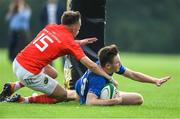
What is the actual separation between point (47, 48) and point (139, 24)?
44432 millimetres

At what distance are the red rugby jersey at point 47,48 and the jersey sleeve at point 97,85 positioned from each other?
519 mm

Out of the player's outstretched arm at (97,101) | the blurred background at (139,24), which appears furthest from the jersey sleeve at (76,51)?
the blurred background at (139,24)

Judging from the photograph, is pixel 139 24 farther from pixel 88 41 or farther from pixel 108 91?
pixel 108 91

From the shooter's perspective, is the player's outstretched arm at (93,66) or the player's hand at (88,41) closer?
the player's outstretched arm at (93,66)

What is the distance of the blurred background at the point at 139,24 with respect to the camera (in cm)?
5453

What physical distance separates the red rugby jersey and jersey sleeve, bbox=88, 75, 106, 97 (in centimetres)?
52

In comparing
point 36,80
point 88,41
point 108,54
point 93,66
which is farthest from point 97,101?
point 88,41

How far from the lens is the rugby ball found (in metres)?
12.2

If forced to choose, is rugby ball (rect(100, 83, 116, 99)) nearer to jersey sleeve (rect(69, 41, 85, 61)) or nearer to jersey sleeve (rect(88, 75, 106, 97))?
jersey sleeve (rect(88, 75, 106, 97))

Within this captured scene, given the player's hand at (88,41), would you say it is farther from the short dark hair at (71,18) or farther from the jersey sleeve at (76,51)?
the jersey sleeve at (76,51)

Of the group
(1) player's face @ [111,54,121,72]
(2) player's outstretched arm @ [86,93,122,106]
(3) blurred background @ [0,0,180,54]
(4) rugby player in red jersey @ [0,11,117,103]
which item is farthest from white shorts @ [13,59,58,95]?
(3) blurred background @ [0,0,180,54]

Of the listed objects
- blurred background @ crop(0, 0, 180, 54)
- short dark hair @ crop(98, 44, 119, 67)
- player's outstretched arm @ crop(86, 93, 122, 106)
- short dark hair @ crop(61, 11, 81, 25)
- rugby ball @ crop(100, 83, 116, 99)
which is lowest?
blurred background @ crop(0, 0, 180, 54)

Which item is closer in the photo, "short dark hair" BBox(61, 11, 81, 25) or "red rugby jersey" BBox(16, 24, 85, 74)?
"red rugby jersey" BBox(16, 24, 85, 74)

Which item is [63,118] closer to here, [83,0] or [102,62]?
[102,62]
